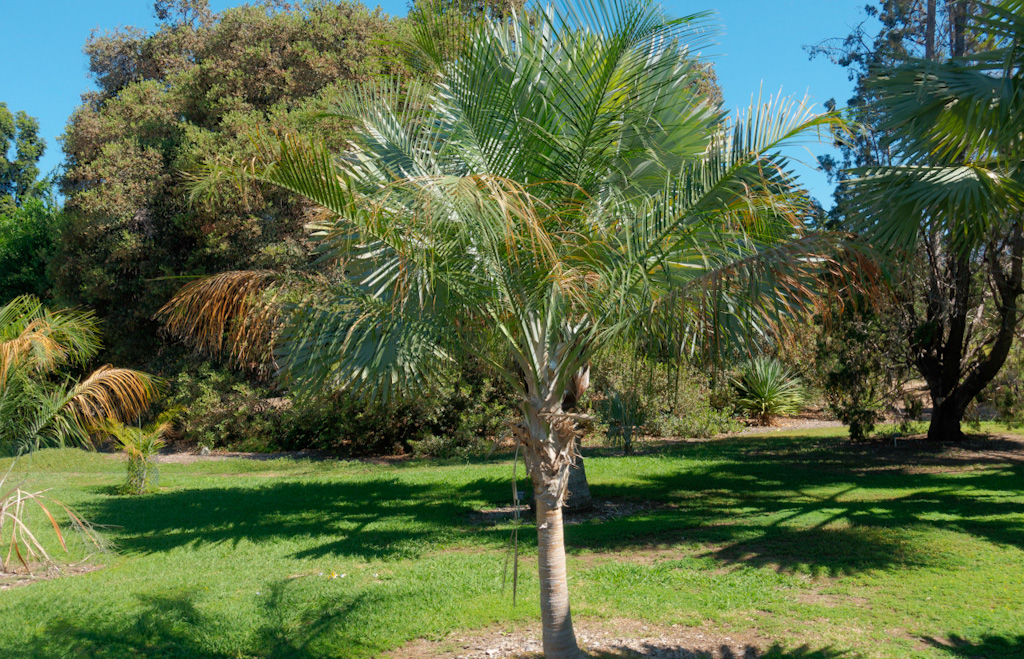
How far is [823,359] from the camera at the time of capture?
1405cm

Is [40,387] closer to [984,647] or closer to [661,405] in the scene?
[984,647]

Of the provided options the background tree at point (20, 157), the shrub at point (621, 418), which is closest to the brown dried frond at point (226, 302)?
the shrub at point (621, 418)

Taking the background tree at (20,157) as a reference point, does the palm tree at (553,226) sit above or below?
below

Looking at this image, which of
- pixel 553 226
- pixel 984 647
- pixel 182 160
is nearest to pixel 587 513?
pixel 984 647

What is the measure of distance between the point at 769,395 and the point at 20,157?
3868cm

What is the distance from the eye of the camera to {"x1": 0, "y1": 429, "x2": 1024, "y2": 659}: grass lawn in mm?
5648

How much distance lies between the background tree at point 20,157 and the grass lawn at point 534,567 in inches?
1299

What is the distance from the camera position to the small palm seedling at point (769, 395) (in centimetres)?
2039

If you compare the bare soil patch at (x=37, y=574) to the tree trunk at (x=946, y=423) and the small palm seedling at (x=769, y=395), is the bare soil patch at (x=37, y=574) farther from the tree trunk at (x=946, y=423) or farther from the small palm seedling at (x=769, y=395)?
the small palm seedling at (x=769, y=395)

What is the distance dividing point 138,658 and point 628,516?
6.21 m

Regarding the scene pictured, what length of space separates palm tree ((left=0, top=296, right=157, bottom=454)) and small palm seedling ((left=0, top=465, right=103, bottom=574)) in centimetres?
49

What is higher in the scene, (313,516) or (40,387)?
(40,387)

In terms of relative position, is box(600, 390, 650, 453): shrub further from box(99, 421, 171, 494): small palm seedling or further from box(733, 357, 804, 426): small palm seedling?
box(99, 421, 171, 494): small palm seedling

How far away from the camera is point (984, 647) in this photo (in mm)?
5211
